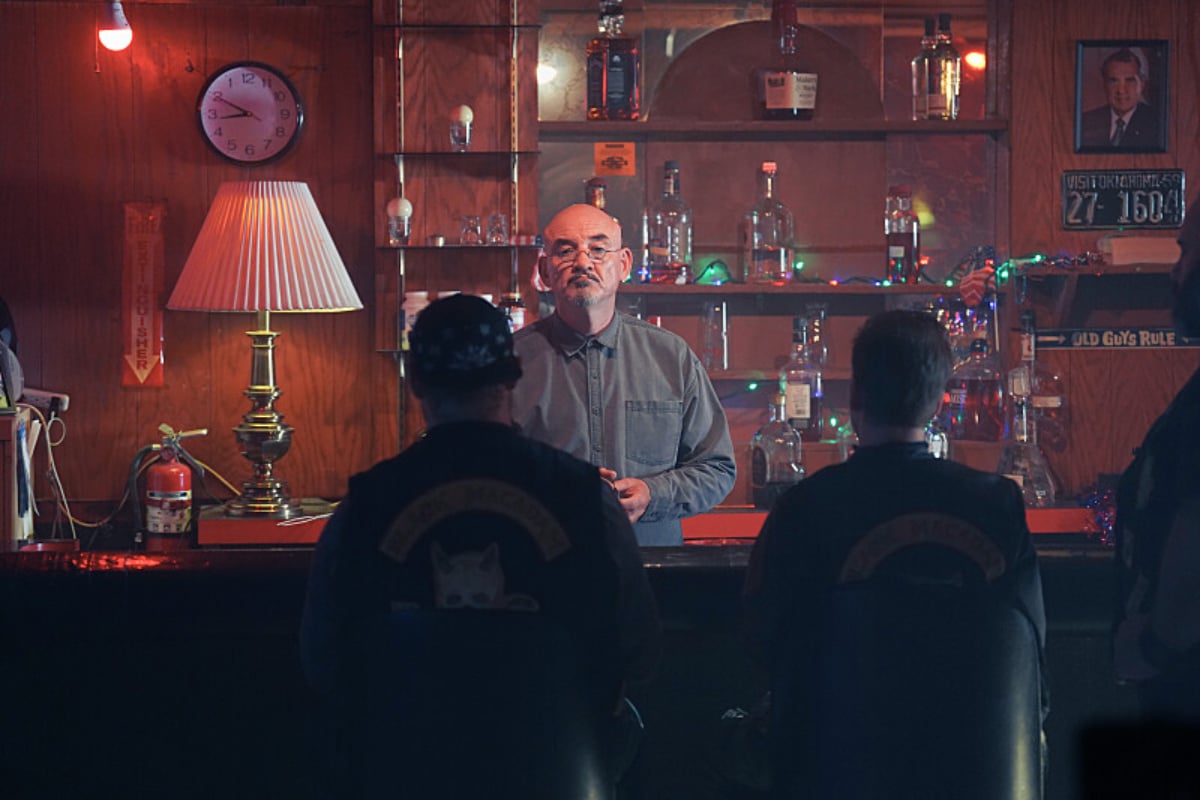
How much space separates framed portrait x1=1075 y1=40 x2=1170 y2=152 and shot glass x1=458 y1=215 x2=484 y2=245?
1.82 meters

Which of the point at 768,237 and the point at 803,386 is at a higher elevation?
the point at 768,237

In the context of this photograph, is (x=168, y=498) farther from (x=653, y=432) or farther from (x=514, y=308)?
(x=653, y=432)

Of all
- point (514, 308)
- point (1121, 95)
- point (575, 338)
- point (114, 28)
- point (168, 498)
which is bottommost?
point (168, 498)

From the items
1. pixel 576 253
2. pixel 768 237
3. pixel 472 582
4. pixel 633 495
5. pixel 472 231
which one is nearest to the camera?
pixel 472 582

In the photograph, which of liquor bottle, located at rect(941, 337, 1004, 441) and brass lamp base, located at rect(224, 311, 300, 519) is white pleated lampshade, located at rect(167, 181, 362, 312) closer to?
brass lamp base, located at rect(224, 311, 300, 519)

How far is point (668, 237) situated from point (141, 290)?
161 cm

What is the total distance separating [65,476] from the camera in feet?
13.5

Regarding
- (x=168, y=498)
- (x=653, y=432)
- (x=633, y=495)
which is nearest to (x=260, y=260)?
(x=168, y=498)

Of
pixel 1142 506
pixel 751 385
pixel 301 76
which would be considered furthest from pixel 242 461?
pixel 1142 506

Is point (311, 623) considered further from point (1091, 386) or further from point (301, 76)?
point (1091, 386)

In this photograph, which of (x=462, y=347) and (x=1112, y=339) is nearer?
(x=462, y=347)

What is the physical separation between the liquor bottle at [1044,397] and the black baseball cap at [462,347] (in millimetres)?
2669

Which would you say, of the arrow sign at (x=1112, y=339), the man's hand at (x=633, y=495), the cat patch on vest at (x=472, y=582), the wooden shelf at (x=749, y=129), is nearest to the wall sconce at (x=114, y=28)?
the wooden shelf at (x=749, y=129)

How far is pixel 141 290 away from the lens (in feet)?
13.5
